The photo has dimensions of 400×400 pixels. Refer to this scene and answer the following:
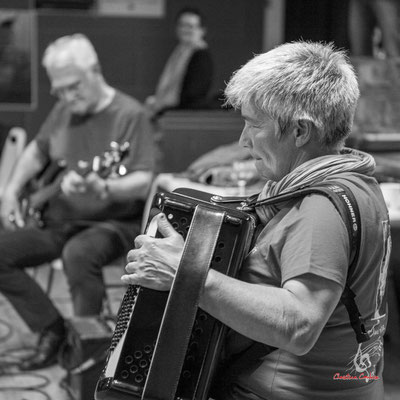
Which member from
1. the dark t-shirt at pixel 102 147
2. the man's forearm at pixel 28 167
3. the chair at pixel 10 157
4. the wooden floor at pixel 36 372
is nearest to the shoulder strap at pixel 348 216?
the wooden floor at pixel 36 372

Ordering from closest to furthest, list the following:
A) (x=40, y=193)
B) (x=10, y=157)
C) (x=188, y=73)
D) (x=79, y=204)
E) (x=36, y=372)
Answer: (x=36, y=372) < (x=79, y=204) < (x=40, y=193) < (x=10, y=157) < (x=188, y=73)

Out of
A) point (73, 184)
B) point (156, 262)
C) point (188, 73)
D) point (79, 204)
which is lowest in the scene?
point (79, 204)

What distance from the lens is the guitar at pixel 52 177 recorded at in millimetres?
3277

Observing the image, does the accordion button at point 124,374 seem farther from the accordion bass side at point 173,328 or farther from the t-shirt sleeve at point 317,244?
the t-shirt sleeve at point 317,244

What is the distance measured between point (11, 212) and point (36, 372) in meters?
0.81

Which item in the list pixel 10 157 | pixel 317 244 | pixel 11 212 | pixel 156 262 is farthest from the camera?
pixel 10 157

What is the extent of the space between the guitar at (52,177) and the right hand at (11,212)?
0.5 inches

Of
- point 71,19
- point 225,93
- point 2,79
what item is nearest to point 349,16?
point 71,19

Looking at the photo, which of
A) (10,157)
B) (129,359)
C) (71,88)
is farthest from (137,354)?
(10,157)

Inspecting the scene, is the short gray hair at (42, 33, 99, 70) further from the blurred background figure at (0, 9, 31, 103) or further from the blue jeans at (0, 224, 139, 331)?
the blurred background figure at (0, 9, 31, 103)

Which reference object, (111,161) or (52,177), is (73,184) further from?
(52,177)

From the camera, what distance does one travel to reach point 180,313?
4.49 ft

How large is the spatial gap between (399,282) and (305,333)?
2428 millimetres

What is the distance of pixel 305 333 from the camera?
126cm
